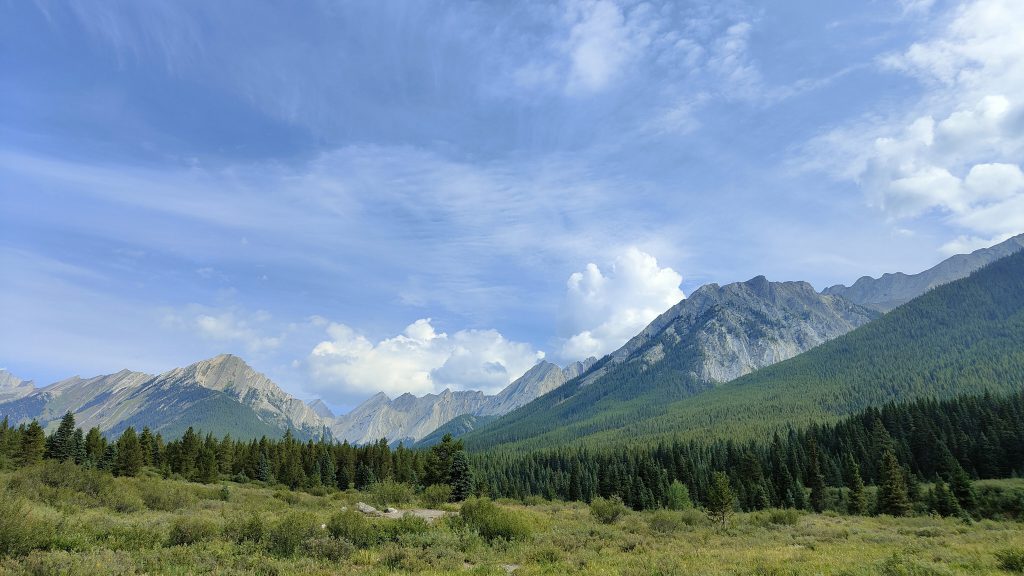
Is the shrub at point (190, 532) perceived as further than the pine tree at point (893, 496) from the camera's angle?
No

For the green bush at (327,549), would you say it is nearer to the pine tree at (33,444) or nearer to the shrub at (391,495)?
the shrub at (391,495)

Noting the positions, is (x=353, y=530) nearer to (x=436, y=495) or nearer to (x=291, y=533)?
(x=291, y=533)

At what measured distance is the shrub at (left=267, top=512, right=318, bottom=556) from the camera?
1948 cm

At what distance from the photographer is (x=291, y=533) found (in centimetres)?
2023

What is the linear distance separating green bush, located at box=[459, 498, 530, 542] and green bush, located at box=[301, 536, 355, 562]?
289 inches

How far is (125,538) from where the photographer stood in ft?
63.6

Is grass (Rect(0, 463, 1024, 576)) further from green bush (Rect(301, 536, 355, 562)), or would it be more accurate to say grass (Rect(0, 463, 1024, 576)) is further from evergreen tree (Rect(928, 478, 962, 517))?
evergreen tree (Rect(928, 478, 962, 517))

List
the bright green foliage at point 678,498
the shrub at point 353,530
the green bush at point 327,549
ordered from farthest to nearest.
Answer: the bright green foliage at point 678,498 → the shrub at point 353,530 → the green bush at point 327,549

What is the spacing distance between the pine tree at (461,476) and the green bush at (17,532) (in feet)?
186

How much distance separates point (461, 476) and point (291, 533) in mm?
54254

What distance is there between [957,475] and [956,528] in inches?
1671

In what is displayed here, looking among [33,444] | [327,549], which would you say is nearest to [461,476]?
[327,549]

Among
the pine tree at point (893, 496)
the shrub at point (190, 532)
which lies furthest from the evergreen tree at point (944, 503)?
the shrub at point (190, 532)

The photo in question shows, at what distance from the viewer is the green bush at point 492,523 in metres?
25.2
